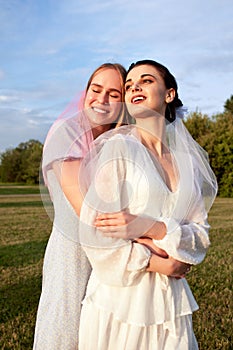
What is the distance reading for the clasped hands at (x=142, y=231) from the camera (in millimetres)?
1896

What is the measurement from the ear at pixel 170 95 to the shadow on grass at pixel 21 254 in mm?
6281

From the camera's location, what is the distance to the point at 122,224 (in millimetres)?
1889

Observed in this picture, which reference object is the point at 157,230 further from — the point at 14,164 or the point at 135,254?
the point at 14,164

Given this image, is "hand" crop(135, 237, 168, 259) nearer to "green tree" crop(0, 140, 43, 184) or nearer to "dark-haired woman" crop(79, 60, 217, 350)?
"dark-haired woman" crop(79, 60, 217, 350)

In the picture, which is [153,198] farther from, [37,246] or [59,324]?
[37,246]

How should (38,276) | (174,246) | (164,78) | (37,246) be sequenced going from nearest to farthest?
1. (174,246)
2. (164,78)
3. (38,276)
4. (37,246)

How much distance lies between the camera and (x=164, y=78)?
7.08 ft

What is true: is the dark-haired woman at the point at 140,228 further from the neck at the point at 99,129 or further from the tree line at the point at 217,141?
the tree line at the point at 217,141

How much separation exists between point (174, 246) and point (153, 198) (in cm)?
21

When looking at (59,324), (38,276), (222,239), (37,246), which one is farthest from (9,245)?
(59,324)

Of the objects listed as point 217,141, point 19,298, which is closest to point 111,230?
point 19,298

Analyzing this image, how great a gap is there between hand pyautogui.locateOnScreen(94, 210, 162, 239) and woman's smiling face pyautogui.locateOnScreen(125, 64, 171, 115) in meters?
0.48

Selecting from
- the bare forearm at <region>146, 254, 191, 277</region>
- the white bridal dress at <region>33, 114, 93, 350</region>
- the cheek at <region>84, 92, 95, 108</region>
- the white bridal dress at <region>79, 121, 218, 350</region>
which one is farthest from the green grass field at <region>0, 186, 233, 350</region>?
the cheek at <region>84, 92, 95, 108</region>

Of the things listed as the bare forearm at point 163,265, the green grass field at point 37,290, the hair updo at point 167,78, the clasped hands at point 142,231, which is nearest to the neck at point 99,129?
the hair updo at point 167,78
